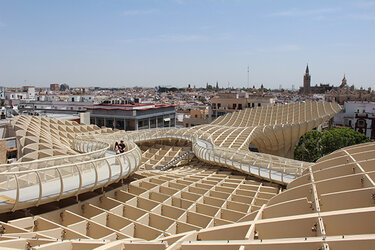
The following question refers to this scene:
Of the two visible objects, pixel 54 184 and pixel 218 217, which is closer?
pixel 54 184

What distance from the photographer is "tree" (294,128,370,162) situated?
4388 cm

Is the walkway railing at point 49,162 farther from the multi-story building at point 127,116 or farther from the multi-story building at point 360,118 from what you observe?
the multi-story building at point 360,118

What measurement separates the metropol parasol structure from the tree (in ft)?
82.0

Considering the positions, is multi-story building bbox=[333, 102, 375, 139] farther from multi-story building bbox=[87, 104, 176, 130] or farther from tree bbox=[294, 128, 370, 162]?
multi-story building bbox=[87, 104, 176, 130]

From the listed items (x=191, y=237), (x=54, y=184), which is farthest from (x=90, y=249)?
(x=54, y=184)

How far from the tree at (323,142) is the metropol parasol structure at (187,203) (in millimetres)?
24993

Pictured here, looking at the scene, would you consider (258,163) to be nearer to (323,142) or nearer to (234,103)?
(323,142)

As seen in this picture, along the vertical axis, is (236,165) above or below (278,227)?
below

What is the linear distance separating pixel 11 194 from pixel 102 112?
195 feet

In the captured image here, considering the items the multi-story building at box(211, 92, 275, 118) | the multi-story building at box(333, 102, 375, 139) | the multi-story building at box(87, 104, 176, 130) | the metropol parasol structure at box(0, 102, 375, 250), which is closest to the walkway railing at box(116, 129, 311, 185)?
the metropol parasol structure at box(0, 102, 375, 250)

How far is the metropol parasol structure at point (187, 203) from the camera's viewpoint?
306 inches

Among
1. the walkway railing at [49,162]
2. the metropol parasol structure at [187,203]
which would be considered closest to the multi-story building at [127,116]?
the metropol parasol structure at [187,203]

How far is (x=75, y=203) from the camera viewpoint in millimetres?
14031

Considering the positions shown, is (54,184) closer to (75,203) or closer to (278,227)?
(75,203)
